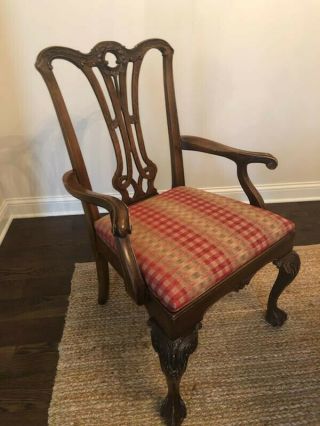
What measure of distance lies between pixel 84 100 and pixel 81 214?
0.74m

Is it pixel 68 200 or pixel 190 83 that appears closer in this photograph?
pixel 190 83

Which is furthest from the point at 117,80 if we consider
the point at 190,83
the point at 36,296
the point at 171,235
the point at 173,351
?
the point at 36,296

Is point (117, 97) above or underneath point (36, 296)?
above

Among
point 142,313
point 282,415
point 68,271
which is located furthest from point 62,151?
point 282,415

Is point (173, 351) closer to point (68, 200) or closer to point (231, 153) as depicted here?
point (231, 153)

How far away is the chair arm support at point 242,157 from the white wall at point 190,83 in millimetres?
628

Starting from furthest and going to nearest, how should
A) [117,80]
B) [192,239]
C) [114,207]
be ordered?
[117,80]
[192,239]
[114,207]

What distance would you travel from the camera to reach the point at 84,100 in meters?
1.66

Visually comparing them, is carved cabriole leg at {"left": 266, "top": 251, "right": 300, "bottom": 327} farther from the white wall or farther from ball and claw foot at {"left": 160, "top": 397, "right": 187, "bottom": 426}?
the white wall

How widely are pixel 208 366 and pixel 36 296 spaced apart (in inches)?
33.0

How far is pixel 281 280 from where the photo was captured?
3.63 ft

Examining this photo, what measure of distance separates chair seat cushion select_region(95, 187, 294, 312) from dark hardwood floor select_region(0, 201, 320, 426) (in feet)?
1.77

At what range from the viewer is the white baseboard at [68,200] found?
77.1 inches

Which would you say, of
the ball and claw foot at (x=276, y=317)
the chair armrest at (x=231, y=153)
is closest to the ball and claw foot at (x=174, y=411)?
the ball and claw foot at (x=276, y=317)
